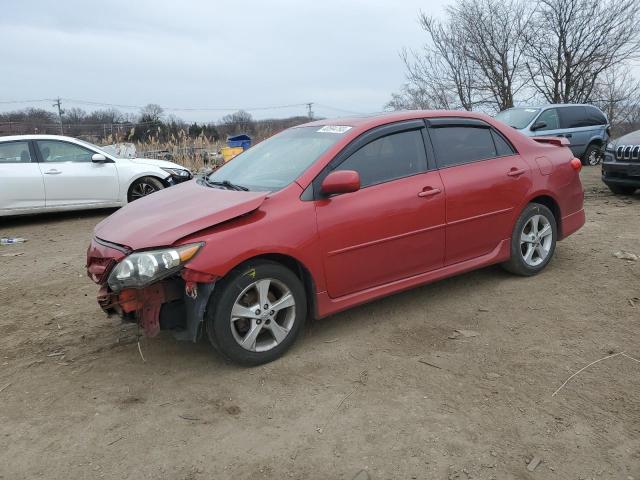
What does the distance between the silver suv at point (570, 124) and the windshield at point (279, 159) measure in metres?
9.81

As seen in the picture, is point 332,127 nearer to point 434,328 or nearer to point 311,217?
point 311,217

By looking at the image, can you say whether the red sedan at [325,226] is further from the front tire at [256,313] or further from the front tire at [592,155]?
the front tire at [592,155]

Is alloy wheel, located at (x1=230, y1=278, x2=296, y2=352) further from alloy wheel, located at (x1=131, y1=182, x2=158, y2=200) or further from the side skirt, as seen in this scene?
alloy wheel, located at (x1=131, y1=182, x2=158, y2=200)

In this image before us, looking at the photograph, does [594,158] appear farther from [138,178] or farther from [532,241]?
[138,178]

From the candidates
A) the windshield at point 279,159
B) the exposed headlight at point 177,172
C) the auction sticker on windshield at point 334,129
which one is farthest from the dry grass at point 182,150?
the auction sticker on windshield at point 334,129

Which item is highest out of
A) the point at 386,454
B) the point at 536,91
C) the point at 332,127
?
the point at 536,91

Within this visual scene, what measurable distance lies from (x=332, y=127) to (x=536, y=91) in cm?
2175

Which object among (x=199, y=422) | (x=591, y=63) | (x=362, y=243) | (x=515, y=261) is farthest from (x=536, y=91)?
(x=199, y=422)

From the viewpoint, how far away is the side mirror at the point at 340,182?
3.65m

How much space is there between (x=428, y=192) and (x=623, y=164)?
6442 millimetres

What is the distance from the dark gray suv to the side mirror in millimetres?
7107

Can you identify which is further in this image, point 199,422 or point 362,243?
point 362,243

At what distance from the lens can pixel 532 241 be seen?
5020 mm

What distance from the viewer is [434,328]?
160 inches
